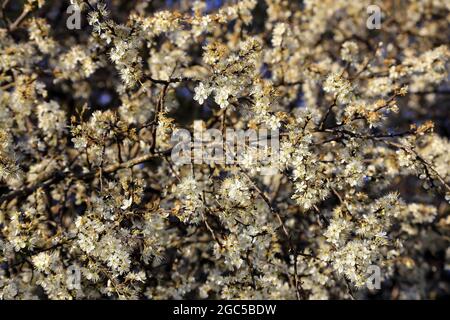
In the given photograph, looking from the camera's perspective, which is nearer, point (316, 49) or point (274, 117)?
point (274, 117)

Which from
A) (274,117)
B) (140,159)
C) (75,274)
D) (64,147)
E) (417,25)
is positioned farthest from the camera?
(417,25)

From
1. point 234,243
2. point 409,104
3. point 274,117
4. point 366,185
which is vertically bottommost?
point 234,243

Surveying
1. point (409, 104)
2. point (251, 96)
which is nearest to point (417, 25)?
point (409, 104)

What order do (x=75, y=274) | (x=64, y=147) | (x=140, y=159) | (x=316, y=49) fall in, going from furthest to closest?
(x=316, y=49) → (x=64, y=147) → (x=140, y=159) → (x=75, y=274)

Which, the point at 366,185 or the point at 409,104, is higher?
the point at 409,104
